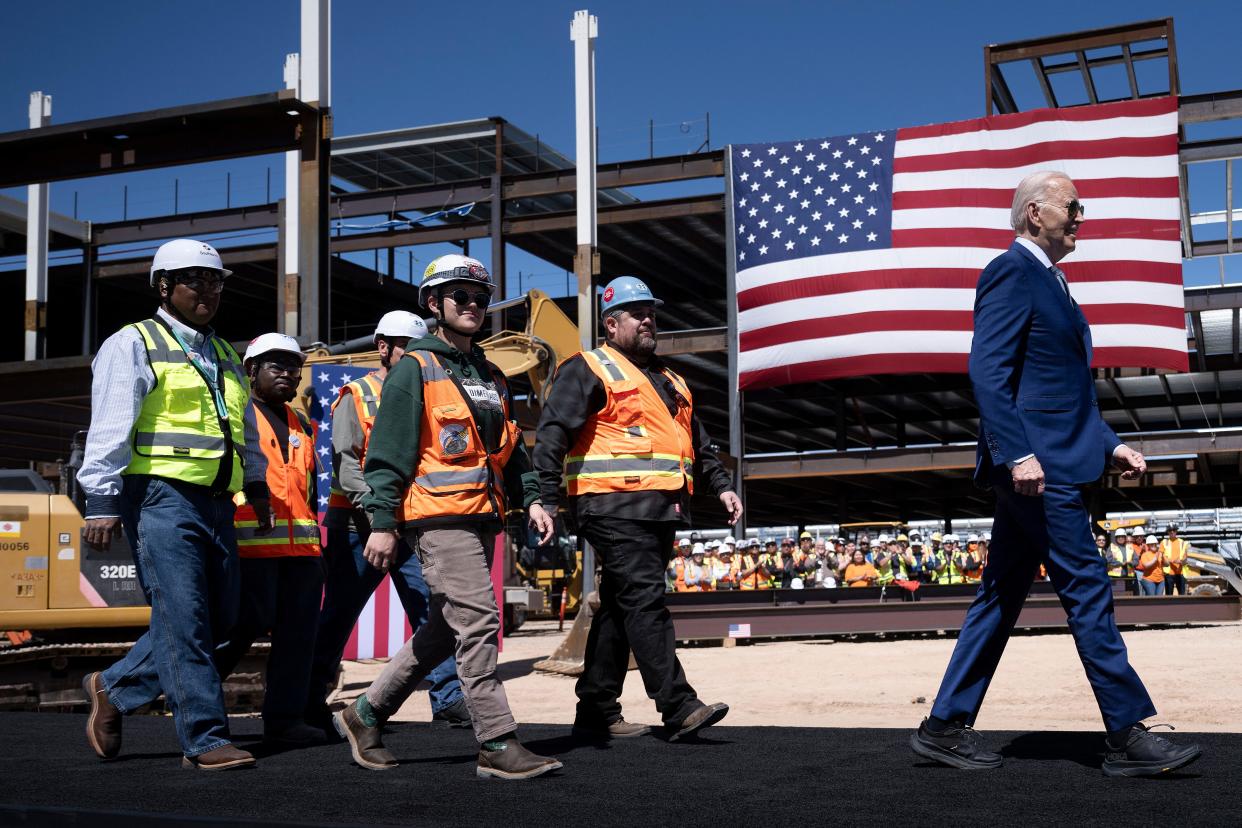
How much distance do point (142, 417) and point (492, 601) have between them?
5.06 ft

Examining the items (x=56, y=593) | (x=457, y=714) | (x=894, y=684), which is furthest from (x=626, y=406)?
(x=894, y=684)

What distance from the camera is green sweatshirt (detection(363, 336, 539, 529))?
4.63 meters

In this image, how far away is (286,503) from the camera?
5.80 meters

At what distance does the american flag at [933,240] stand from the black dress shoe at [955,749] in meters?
20.8

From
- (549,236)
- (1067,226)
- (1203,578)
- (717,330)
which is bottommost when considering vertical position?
(1203,578)

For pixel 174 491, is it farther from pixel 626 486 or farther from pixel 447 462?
pixel 626 486

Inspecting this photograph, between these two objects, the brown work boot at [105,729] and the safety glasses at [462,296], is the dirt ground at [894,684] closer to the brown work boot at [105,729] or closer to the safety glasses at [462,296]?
the safety glasses at [462,296]

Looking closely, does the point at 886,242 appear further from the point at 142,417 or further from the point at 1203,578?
the point at 142,417

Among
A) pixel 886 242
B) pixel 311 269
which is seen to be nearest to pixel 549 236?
pixel 886 242

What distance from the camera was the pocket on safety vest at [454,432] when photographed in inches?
187

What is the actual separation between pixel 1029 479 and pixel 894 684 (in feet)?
25.7

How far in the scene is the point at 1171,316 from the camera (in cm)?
→ 2461

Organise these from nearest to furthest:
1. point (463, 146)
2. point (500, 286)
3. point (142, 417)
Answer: point (142, 417) → point (500, 286) → point (463, 146)

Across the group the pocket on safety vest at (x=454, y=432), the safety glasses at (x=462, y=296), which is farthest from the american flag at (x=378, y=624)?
the pocket on safety vest at (x=454, y=432)
